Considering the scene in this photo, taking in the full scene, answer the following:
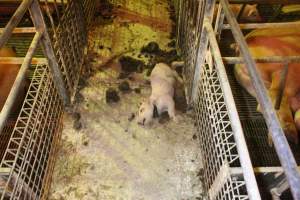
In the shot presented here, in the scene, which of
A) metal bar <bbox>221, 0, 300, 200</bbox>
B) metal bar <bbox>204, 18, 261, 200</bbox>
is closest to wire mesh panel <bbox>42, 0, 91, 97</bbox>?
metal bar <bbox>204, 18, 261, 200</bbox>

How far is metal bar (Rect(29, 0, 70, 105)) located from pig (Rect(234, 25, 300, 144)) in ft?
4.13

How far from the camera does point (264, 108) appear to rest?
1.02 meters

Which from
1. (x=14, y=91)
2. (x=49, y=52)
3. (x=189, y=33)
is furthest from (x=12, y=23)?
(x=189, y=33)

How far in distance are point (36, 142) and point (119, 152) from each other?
0.57 m

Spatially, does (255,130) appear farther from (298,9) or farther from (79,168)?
(298,9)

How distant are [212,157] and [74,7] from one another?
154cm

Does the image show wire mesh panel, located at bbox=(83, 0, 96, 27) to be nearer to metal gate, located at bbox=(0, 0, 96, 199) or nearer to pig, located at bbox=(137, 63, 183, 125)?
metal gate, located at bbox=(0, 0, 96, 199)

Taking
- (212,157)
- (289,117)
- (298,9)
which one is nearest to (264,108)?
(212,157)

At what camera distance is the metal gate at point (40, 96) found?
4.87 feet

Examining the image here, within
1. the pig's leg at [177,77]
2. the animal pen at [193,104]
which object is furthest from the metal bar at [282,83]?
the pig's leg at [177,77]

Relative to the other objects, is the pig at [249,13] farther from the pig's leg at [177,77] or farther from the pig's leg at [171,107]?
the pig's leg at [171,107]

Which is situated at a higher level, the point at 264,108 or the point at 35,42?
the point at 35,42

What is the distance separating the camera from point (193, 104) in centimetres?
236

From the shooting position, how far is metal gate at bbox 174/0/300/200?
1032 mm
